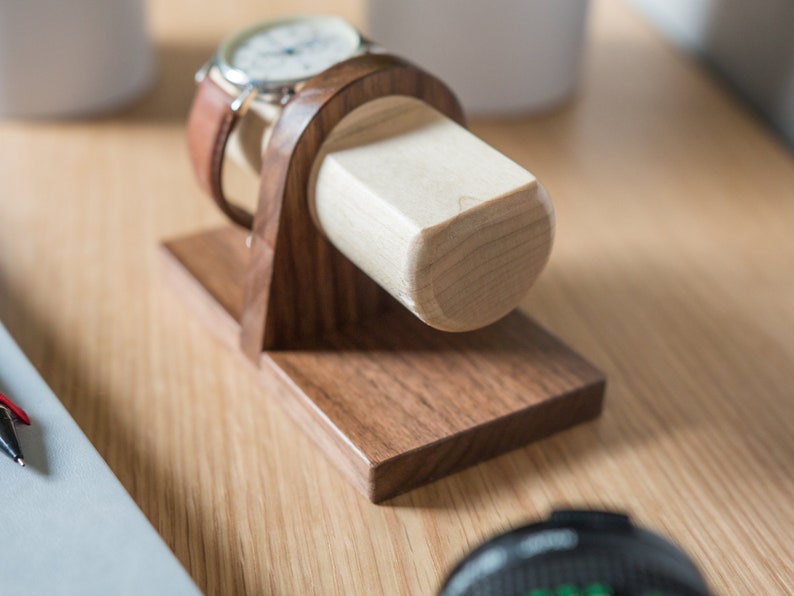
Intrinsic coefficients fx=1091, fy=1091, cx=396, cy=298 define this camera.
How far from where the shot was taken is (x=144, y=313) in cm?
65

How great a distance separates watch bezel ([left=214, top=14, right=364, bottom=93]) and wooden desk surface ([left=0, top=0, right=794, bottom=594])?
0.15m

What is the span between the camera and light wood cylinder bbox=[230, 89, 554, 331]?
48 cm

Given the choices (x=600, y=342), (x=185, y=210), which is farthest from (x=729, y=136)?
(x=185, y=210)

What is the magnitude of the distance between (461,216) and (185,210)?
328 mm

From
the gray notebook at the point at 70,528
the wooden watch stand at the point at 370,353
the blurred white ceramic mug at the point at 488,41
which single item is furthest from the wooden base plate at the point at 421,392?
the blurred white ceramic mug at the point at 488,41

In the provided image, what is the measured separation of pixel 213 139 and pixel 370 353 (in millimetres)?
143

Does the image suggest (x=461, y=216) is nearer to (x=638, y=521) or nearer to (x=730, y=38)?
(x=638, y=521)

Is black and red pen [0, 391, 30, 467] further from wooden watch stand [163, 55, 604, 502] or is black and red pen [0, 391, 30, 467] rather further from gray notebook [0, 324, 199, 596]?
Answer: wooden watch stand [163, 55, 604, 502]

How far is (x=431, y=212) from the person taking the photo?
0.48m

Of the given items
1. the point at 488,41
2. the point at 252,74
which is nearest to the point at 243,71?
the point at 252,74

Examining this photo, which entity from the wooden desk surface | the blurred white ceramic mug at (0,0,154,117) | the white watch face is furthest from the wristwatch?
the blurred white ceramic mug at (0,0,154,117)

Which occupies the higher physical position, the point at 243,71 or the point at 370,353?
the point at 243,71

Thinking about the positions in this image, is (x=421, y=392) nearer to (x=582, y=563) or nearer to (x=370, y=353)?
(x=370, y=353)

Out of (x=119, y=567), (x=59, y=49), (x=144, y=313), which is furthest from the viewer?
(x=59, y=49)
